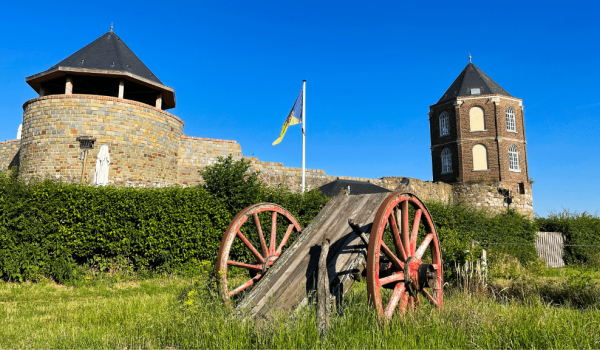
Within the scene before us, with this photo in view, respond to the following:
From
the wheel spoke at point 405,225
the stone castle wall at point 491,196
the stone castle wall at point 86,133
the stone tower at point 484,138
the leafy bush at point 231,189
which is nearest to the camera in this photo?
the wheel spoke at point 405,225

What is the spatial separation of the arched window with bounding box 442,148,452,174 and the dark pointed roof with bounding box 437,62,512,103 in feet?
13.8

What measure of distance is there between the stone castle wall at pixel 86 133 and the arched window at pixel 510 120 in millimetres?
25356

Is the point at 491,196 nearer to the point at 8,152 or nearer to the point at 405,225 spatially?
the point at 405,225

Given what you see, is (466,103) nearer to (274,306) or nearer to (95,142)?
(95,142)

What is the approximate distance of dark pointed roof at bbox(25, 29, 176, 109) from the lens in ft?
55.7

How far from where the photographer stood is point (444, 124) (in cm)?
3077

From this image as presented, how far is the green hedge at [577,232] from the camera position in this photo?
15.8 meters

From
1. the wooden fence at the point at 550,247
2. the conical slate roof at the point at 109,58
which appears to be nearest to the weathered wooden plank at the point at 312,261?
the wooden fence at the point at 550,247

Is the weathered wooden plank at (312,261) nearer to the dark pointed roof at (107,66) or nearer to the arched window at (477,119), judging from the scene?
the dark pointed roof at (107,66)

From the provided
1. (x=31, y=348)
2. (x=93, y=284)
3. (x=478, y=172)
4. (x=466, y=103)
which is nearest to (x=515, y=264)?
(x=93, y=284)

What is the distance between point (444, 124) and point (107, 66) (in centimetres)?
2403

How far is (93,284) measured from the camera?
8164 millimetres

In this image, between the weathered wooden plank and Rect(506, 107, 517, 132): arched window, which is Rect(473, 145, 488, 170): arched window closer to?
Rect(506, 107, 517, 132): arched window

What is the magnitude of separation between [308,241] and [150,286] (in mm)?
4908
